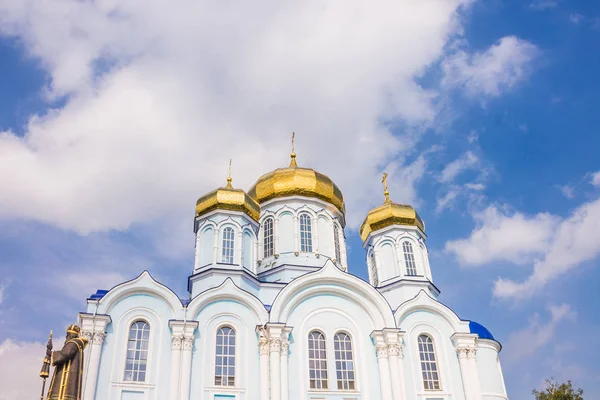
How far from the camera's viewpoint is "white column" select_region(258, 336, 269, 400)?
18834 millimetres

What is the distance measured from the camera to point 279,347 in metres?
19.6

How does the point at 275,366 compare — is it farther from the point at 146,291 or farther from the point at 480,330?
the point at 480,330

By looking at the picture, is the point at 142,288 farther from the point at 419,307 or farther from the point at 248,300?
the point at 419,307

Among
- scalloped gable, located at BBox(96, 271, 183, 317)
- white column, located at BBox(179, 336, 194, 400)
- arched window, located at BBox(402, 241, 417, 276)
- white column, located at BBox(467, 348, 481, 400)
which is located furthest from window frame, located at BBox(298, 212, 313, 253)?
white column, located at BBox(467, 348, 481, 400)

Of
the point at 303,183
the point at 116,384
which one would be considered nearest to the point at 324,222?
the point at 303,183

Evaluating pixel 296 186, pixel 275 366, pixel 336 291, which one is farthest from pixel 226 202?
pixel 275 366

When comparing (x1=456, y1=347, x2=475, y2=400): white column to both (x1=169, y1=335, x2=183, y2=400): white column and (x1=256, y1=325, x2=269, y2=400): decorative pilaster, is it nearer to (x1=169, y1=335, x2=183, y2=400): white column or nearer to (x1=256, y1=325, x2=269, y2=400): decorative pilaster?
(x1=256, y1=325, x2=269, y2=400): decorative pilaster

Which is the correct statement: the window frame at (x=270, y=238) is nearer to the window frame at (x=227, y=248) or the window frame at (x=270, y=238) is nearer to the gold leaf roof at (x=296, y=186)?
the gold leaf roof at (x=296, y=186)

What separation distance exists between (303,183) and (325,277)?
6637 mm

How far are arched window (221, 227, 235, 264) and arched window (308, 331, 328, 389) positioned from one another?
483 centimetres

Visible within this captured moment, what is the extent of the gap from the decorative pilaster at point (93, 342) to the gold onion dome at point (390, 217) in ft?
42.9

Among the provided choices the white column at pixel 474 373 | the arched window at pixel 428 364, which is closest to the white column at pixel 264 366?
the arched window at pixel 428 364

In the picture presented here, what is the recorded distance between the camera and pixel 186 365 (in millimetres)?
18719

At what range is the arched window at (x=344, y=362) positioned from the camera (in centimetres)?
1998
